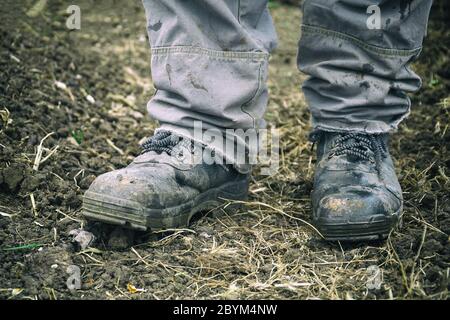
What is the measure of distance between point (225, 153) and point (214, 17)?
0.38 m

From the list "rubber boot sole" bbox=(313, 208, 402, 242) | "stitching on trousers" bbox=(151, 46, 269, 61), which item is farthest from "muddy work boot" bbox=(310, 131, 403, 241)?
"stitching on trousers" bbox=(151, 46, 269, 61)

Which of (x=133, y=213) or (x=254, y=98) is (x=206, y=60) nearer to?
(x=254, y=98)

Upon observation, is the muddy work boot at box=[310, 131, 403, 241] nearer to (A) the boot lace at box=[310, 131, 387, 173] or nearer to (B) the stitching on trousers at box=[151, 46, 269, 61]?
(A) the boot lace at box=[310, 131, 387, 173]

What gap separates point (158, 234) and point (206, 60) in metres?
0.49

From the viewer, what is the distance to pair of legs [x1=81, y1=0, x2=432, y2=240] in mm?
1597

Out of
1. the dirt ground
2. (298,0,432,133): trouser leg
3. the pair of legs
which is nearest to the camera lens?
the dirt ground

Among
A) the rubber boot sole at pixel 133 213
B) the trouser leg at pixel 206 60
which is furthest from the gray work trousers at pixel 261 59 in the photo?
the rubber boot sole at pixel 133 213

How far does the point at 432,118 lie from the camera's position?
7.93ft

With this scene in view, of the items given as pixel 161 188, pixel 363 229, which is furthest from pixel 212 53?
pixel 363 229

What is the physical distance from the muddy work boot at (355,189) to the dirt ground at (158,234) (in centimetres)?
6

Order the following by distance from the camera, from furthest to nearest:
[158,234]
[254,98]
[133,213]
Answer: [254,98] < [158,234] < [133,213]

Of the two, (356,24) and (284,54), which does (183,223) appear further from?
(284,54)

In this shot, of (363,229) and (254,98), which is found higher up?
(254,98)

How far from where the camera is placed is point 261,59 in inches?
67.8
